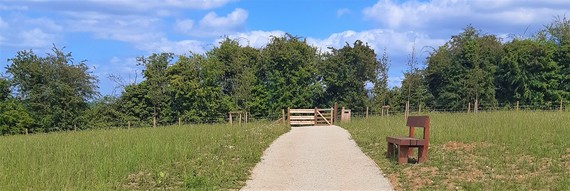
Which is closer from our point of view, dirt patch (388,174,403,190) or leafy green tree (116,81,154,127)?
dirt patch (388,174,403,190)

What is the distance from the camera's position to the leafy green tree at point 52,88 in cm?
4038

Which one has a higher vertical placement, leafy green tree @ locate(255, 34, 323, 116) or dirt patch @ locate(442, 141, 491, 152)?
leafy green tree @ locate(255, 34, 323, 116)

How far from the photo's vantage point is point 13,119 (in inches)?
1545

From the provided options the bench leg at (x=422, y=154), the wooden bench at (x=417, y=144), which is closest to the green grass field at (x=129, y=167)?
the wooden bench at (x=417, y=144)

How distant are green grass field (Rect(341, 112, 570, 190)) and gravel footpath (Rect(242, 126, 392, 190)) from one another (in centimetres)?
39

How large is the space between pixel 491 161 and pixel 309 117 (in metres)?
24.6

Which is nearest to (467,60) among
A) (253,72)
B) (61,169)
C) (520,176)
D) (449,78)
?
(449,78)

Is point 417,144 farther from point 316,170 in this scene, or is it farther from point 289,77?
point 289,77

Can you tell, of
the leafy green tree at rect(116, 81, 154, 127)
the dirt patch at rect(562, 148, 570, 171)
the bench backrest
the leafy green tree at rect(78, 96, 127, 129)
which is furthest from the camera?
the leafy green tree at rect(116, 81, 154, 127)

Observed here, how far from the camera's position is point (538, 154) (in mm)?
10602

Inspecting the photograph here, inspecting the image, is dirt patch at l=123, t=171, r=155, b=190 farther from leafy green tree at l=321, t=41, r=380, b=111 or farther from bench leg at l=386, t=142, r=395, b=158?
leafy green tree at l=321, t=41, r=380, b=111

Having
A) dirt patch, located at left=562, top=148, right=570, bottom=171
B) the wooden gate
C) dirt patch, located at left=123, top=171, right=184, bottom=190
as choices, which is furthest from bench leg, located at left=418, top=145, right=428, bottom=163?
the wooden gate

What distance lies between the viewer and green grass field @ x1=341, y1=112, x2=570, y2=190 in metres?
8.47

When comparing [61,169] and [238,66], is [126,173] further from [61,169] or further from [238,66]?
[238,66]
